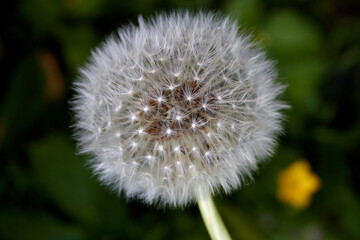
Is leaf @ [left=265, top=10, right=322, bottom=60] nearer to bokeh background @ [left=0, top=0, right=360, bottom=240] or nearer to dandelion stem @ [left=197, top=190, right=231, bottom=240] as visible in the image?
bokeh background @ [left=0, top=0, right=360, bottom=240]

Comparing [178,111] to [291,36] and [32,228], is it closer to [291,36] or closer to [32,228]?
[32,228]

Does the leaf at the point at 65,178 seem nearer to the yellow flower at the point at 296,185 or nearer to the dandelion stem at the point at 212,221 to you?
the dandelion stem at the point at 212,221

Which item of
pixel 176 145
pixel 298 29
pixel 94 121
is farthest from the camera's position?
pixel 298 29

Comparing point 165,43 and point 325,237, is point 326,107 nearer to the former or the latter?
point 325,237

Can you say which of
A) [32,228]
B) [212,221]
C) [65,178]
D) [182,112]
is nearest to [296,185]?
[212,221]

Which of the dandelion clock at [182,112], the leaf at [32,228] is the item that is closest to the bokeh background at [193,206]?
the leaf at [32,228]

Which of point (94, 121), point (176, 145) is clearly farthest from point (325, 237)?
point (94, 121)
